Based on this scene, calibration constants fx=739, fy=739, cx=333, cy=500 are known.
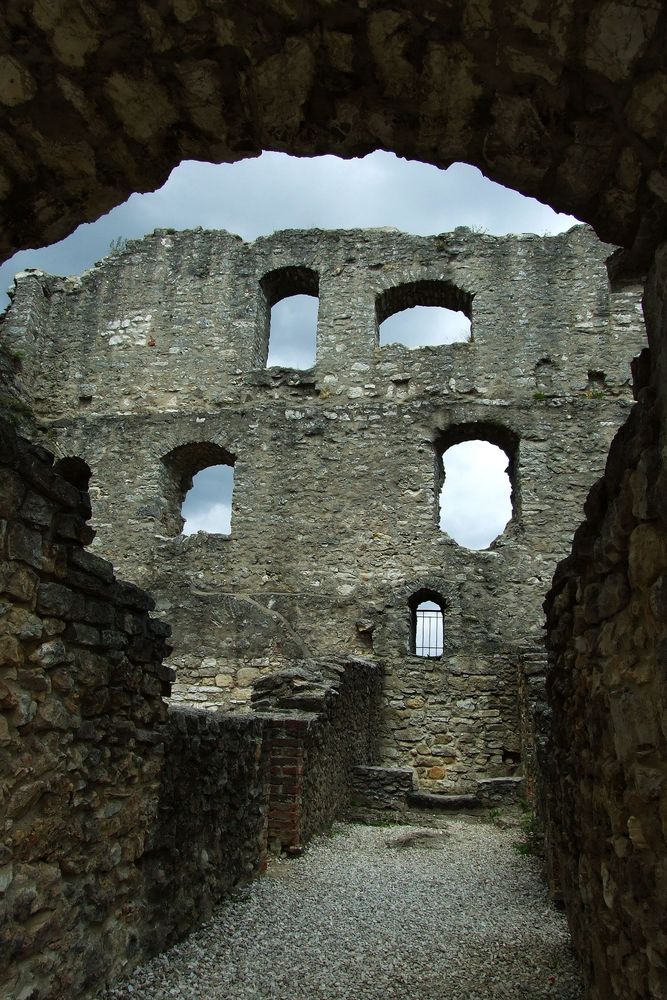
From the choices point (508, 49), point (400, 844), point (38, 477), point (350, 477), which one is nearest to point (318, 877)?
point (400, 844)

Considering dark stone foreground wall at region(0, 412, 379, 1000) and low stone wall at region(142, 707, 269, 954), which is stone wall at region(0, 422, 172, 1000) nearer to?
dark stone foreground wall at region(0, 412, 379, 1000)

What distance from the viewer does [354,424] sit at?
43.4 ft

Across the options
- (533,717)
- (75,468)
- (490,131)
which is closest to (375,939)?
(533,717)

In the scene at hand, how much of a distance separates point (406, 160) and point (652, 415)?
1508mm

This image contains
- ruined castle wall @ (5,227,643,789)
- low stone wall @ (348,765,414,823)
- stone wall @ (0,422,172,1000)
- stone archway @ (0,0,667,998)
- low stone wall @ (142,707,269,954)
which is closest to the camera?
stone archway @ (0,0,667,998)

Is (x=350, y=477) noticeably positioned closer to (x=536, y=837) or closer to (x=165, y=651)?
(x=536, y=837)

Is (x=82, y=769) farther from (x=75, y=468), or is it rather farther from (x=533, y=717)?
(x=75, y=468)

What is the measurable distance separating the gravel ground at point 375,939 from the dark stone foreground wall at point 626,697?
0.88 meters

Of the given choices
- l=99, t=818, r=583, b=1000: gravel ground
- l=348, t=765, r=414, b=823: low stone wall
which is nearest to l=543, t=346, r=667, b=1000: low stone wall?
l=99, t=818, r=583, b=1000: gravel ground

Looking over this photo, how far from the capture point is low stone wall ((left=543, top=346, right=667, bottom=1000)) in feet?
6.33

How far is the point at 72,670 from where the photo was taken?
3252 millimetres

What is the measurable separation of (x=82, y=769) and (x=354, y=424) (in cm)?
1034

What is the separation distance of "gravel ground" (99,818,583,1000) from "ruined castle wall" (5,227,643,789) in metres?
4.69

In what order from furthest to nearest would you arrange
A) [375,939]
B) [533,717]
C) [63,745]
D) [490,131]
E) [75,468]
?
[75,468], [533,717], [375,939], [63,745], [490,131]
